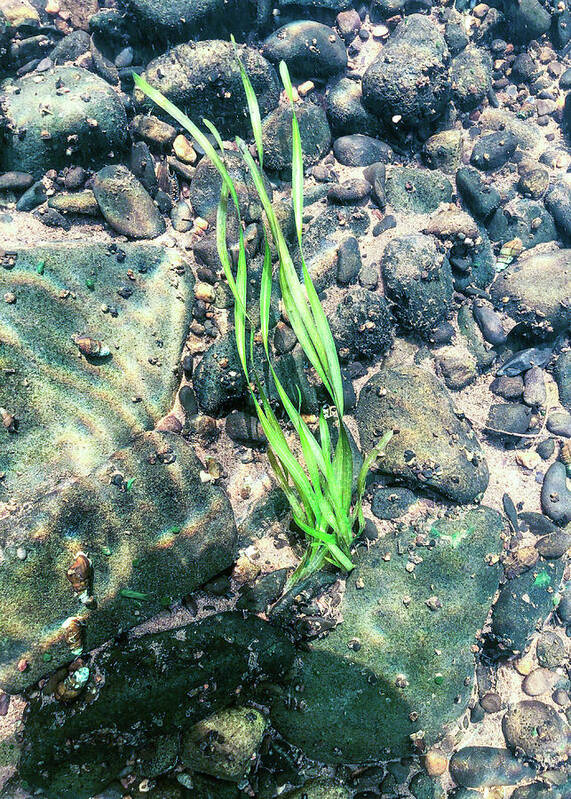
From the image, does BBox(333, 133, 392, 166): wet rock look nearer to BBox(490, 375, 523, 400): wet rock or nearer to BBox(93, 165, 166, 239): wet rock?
BBox(93, 165, 166, 239): wet rock

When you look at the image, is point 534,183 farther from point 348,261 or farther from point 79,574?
point 79,574

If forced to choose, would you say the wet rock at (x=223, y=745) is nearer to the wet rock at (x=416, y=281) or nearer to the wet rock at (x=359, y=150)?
the wet rock at (x=416, y=281)

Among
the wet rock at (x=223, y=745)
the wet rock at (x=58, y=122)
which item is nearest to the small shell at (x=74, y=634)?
the wet rock at (x=223, y=745)

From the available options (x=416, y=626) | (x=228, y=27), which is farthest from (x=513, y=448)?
(x=228, y=27)

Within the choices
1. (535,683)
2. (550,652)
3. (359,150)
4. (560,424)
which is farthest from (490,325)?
(535,683)

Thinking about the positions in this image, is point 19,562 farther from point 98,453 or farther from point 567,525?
point 567,525
